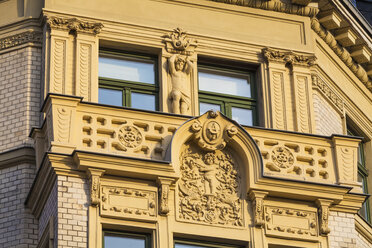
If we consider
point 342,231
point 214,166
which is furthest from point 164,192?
point 342,231

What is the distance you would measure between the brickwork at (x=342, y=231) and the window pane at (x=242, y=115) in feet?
10.5

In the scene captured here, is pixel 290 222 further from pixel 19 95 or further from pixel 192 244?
pixel 19 95

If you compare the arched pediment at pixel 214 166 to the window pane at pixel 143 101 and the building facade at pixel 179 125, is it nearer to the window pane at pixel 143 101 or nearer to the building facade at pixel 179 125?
the building facade at pixel 179 125

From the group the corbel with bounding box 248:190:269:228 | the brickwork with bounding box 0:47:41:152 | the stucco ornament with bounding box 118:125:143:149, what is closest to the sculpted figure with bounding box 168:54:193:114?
the stucco ornament with bounding box 118:125:143:149

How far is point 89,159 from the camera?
23484 millimetres

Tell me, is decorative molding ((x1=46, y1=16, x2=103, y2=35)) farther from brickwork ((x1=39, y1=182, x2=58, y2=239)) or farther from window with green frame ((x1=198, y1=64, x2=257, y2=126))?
brickwork ((x1=39, y1=182, x2=58, y2=239))

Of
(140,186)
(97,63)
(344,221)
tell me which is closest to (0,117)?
(97,63)

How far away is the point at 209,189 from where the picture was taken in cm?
2453

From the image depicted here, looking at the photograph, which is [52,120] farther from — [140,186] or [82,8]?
[82,8]

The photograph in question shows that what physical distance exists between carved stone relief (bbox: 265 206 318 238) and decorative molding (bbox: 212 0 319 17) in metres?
5.70

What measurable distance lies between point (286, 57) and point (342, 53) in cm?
266

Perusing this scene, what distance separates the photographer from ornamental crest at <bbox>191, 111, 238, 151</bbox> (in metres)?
24.8

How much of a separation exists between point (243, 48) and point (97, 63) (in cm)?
339

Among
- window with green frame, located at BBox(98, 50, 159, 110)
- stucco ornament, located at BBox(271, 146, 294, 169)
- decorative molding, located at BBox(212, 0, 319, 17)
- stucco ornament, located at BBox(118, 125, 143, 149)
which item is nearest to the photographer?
stucco ornament, located at BBox(118, 125, 143, 149)
